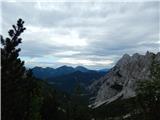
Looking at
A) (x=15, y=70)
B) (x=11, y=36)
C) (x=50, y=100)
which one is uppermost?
(x=11, y=36)

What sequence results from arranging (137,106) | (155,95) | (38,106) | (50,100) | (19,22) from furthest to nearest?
(50,100) < (38,106) < (19,22) < (137,106) < (155,95)

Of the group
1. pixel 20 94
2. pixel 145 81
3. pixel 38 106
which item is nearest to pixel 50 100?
pixel 38 106

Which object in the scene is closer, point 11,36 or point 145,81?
point 145,81

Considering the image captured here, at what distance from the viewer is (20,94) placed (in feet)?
128

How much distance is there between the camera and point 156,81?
28.7 metres

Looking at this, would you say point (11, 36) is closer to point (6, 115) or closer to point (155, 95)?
point (6, 115)

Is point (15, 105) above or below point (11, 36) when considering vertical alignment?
below

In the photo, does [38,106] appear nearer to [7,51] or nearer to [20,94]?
[20,94]

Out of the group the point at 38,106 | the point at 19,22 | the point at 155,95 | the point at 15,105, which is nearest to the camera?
the point at 155,95

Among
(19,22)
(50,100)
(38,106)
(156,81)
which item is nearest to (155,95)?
(156,81)

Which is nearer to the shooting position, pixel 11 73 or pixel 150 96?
pixel 150 96

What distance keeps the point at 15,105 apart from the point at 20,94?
6.19ft

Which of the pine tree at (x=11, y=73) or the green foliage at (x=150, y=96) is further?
the pine tree at (x=11, y=73)

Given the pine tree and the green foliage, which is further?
the pine tree
